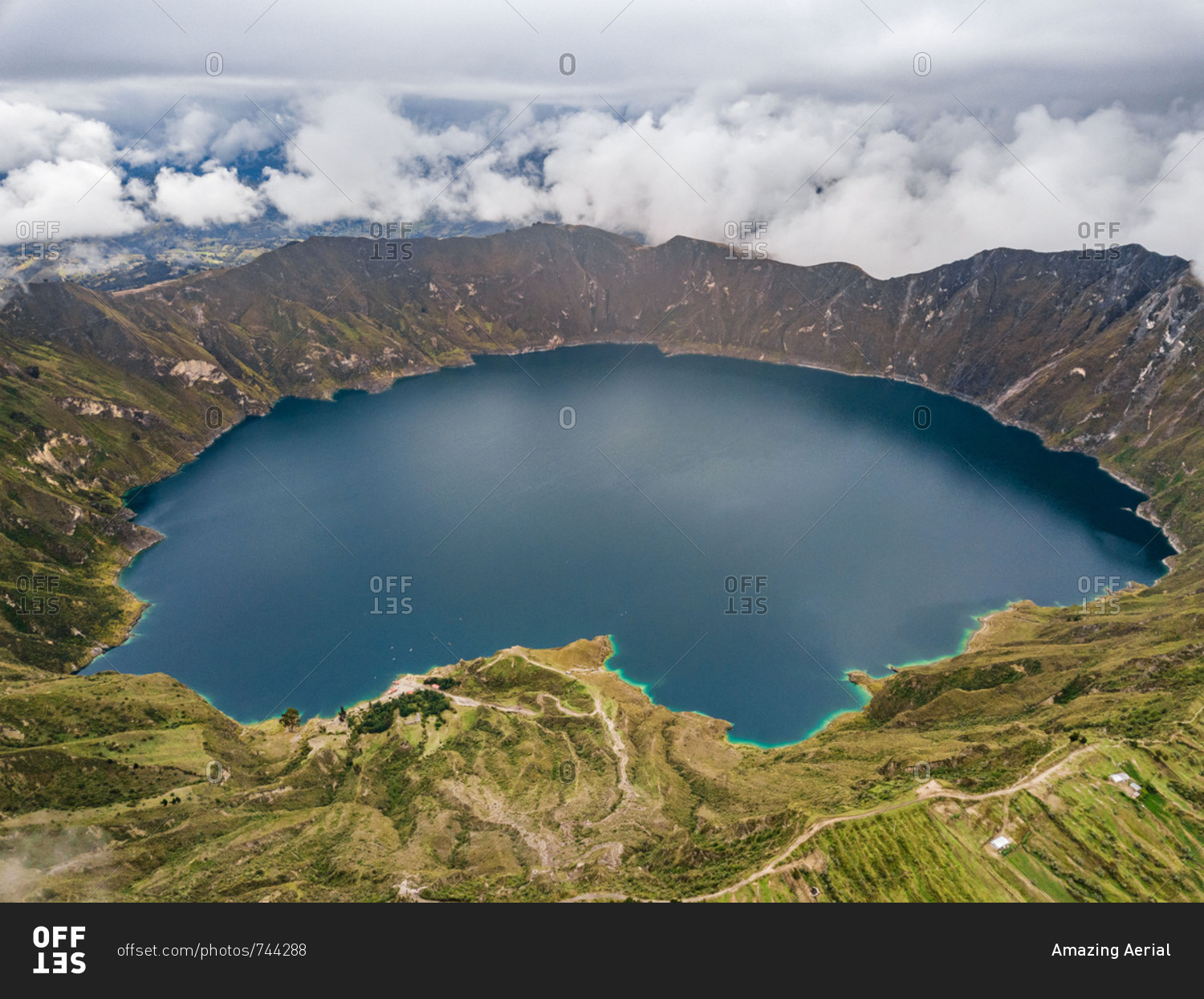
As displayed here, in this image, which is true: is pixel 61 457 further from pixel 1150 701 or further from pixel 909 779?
pixel 1150 701

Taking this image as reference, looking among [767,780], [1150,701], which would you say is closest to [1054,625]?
[1150,701]

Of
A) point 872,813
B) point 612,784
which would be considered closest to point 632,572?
point 612,784

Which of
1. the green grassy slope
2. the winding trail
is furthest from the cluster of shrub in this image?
the winding trail

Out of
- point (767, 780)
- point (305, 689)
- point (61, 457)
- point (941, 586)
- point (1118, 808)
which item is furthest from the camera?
point (61, 457)

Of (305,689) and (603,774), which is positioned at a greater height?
(305,689)

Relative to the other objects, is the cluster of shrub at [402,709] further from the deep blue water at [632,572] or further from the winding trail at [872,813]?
the winding trail at [872,813]

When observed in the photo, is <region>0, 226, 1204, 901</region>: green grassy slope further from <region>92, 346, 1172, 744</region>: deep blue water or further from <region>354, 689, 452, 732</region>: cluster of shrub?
<region>92, 346, 1172, 744</region>: deep blue water

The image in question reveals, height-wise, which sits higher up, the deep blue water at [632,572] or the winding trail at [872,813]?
the deep blue water at [632,572]

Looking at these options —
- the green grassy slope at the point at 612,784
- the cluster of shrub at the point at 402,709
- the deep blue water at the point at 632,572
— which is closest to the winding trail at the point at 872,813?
the green grassy slope at the point at 612,784
